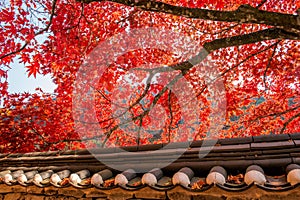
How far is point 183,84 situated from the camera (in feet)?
32.6

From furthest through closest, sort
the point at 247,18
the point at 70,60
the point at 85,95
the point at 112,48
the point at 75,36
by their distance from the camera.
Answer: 1. the point at 85,95
2. the point at 112,48
3. the point at 70,60
4. the point at 75,36
5. the point at 247,18

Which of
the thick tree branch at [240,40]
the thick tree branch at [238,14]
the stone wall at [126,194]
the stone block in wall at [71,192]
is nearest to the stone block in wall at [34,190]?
the stone wall at [126,194]

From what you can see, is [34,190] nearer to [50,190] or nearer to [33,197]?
[33,197]

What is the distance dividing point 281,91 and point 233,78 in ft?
7.11

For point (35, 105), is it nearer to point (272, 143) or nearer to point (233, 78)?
point (233, 78)

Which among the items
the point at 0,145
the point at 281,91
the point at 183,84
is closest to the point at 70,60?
the point at 183,84

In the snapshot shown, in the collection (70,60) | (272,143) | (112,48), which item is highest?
(112,48)

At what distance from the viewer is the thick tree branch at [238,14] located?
2668 mm

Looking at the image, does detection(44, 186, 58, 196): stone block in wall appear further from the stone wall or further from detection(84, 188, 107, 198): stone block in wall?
detection(84, 188, 107, 198): stone block in wall

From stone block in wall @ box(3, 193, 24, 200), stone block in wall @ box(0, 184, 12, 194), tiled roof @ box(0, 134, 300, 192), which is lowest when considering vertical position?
stone block in wall @ box(3, 193, 24, 200)

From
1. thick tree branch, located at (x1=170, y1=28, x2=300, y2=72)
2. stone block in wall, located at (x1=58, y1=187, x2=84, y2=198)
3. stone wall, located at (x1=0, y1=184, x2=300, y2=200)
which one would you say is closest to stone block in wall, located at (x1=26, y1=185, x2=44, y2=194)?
stone wall, located at (x1=0, y1=184, x2=300, y2=200)

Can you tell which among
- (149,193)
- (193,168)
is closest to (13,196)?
(149,193)

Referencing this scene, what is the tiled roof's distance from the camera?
8.31 feet

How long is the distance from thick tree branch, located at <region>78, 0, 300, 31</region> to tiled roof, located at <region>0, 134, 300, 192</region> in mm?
1524
